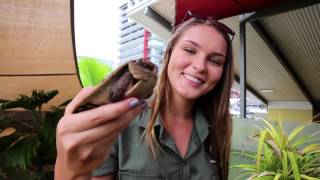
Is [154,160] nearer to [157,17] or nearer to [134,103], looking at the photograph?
[134,103]

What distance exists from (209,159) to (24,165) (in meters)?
1.02

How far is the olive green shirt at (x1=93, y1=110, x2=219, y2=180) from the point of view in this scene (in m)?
1.05

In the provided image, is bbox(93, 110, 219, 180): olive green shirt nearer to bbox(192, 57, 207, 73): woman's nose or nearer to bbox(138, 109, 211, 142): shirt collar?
bbox(138, 109, 211, 142): shirt collar

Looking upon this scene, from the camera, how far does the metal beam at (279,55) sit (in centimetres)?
675

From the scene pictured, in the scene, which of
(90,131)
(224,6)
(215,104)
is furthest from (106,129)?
(224,6)

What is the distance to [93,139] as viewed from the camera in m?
0.56

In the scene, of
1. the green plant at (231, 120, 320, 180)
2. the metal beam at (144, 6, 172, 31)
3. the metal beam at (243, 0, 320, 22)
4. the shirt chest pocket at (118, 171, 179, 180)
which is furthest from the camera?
the metal beam at (144, 6, 172, 31)

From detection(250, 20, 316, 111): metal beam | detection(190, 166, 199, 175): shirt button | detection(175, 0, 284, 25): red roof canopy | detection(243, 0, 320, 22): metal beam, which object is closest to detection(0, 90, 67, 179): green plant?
detection(190, 166, 199, 175): shirt button

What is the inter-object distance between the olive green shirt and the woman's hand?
16.5 inches

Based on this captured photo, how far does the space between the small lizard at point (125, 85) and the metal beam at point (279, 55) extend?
600 cm

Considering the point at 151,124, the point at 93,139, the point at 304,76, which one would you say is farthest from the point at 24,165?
the point at 304,76

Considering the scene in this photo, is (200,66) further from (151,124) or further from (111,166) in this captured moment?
(111,166)

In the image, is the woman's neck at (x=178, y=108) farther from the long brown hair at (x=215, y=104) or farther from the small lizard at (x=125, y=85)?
the small lizard at (x=125, y=85)

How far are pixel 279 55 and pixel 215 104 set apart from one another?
7925 mm
